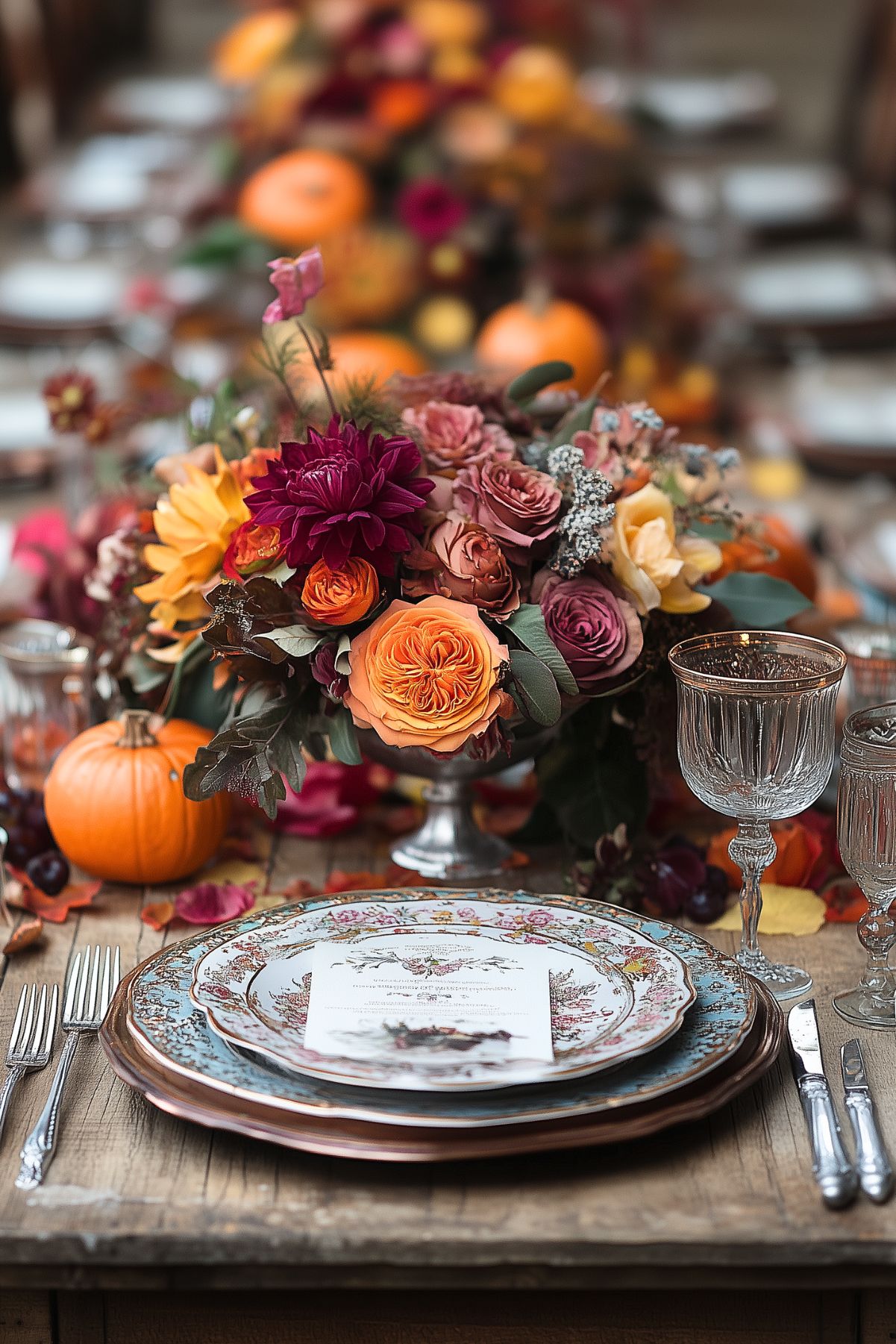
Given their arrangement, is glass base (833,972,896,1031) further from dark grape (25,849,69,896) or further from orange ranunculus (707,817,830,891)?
dark grape (25,849,69,896)

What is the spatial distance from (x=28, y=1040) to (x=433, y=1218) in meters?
0.29

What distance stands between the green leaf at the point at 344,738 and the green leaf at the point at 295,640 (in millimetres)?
50

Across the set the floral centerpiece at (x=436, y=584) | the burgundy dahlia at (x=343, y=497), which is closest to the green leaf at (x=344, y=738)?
the floral centerpiece at (x=436, y=584)

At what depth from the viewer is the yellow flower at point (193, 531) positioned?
1116mm

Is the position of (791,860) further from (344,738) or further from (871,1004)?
(344,738)

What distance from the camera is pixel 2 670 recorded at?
1.40 m

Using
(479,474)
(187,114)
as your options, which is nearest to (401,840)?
(479,474)

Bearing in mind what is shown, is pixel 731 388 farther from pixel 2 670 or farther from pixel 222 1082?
pixel 222 1082

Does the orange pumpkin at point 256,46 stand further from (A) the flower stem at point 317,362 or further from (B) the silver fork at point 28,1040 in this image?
(B) the silver fork at point 28,1040

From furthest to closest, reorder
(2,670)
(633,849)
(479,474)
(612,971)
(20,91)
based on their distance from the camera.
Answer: (20,91) < (2,670) < (633,849) < (479,474) < (612,971)

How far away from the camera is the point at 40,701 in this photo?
4.34 feet

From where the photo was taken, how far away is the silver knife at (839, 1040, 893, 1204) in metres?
0.79

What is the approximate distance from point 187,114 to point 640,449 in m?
3.10

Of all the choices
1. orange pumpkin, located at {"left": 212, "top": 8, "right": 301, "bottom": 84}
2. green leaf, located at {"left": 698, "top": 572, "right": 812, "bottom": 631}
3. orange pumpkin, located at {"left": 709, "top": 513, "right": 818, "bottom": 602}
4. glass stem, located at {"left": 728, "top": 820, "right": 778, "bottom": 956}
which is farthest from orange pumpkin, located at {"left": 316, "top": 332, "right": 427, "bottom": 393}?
glass stem, located at {"left": 728, "top": 820, "right": 778, "bottom": 956}
